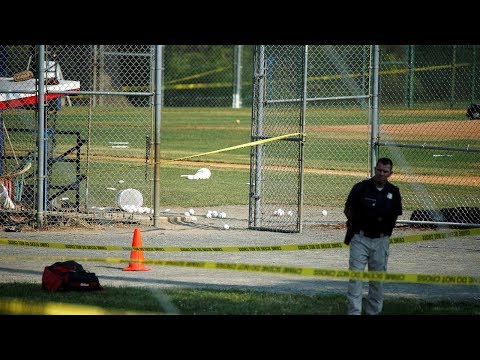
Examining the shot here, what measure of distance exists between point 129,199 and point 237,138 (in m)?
19.3

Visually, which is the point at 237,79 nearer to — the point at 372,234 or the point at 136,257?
the point at 136,257

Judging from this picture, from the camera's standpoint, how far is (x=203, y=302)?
36.4 ft

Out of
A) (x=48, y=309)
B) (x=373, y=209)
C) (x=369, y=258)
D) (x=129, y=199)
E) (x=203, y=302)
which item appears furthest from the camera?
(x=129, y=199)

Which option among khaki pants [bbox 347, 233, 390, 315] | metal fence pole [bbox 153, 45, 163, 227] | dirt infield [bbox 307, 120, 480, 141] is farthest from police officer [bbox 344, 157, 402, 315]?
dirt infield [bbox 307, 120, 480, 141]

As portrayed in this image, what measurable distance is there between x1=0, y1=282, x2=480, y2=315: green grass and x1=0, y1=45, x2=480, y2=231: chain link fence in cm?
497

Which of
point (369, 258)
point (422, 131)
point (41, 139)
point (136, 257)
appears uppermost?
point (422, 131)

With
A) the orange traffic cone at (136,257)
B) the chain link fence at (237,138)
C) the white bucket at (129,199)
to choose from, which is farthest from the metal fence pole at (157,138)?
the orange traffic cone at (136,257)

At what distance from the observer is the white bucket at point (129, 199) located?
18.6m

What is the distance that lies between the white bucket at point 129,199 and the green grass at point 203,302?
21.7ft

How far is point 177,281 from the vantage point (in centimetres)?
1259

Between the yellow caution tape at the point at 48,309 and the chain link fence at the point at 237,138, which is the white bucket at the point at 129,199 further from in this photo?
the yellow caution tape at the point at 48,309

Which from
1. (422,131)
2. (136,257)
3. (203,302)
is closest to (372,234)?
(203,302)

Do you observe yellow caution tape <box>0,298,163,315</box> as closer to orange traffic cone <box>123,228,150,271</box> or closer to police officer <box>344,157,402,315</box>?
police officer <box>344,157,402,315</box>
